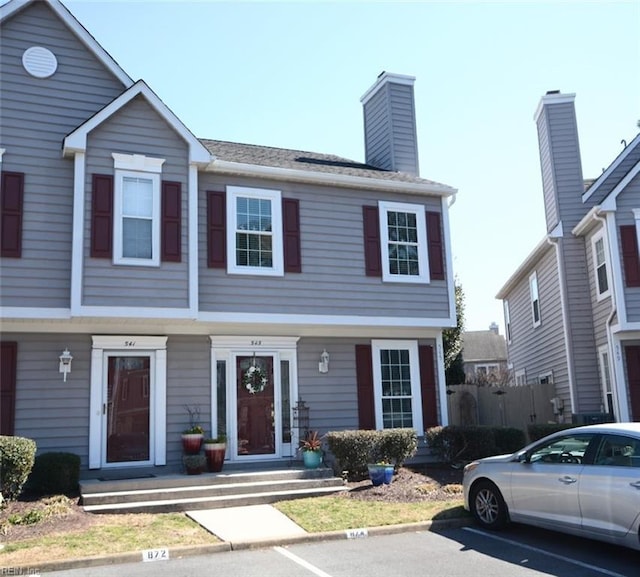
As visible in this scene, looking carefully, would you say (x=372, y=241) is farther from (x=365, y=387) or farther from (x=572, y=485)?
(x=572, y=485)

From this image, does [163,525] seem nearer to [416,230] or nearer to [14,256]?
[14,256]

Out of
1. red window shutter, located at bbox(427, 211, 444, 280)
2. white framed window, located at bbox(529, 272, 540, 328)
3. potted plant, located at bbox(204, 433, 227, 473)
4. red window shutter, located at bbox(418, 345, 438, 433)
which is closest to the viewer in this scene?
potted plant, located at bbox(204, 433, 227, 473)

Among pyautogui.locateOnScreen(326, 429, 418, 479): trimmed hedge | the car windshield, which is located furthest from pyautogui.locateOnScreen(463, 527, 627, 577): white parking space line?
pyautogui.locateOnScreen(326, 429, 418, 479): trimmed hedge

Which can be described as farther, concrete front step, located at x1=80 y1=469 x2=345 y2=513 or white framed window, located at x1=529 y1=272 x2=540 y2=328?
white framed window, located at x1=529 y1=272 x2=540 y2=328

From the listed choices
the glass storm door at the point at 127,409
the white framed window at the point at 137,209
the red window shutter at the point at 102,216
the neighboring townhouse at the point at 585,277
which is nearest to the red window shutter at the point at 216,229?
the white framed window at the point at 137,209

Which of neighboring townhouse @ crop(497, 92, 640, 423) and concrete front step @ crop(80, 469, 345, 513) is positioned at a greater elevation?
neighboring townhouse @ crop(497, 92, 640, 423)

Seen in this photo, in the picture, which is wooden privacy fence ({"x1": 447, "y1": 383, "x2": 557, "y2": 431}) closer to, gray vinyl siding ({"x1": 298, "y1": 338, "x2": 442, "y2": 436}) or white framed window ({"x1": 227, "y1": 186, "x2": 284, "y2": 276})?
gray vinyl siding ({"x1": 298, "y1": 338, "x2": 442, "y2": 436})

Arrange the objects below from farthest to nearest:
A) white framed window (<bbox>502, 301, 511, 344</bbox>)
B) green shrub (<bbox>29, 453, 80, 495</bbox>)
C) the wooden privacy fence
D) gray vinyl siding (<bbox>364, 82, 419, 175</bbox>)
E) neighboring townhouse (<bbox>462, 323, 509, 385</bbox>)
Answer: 1. neighboring townhouse (<bbox>462, 323, 509, 385</bbox>)
2. white framed window (<bbox>502, 301, 511, 344</bbox>)
3. the wooden privacy fence
4. gray vinyl siding (<bbox>364, 82, 419, 175</bbox>)
5. green shrub (<bbox>29, 453, 80, 495</bbox>)

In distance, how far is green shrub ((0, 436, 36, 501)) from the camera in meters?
9.95

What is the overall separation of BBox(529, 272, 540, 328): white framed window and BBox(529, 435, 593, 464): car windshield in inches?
487

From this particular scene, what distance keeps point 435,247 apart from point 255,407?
5384 millimetres

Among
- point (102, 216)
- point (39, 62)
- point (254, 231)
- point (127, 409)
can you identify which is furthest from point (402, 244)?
point (39, 62)

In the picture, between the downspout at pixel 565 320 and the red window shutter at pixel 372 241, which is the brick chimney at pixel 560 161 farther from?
the red window shutter at pixel 372 241

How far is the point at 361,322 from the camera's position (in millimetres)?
14383
